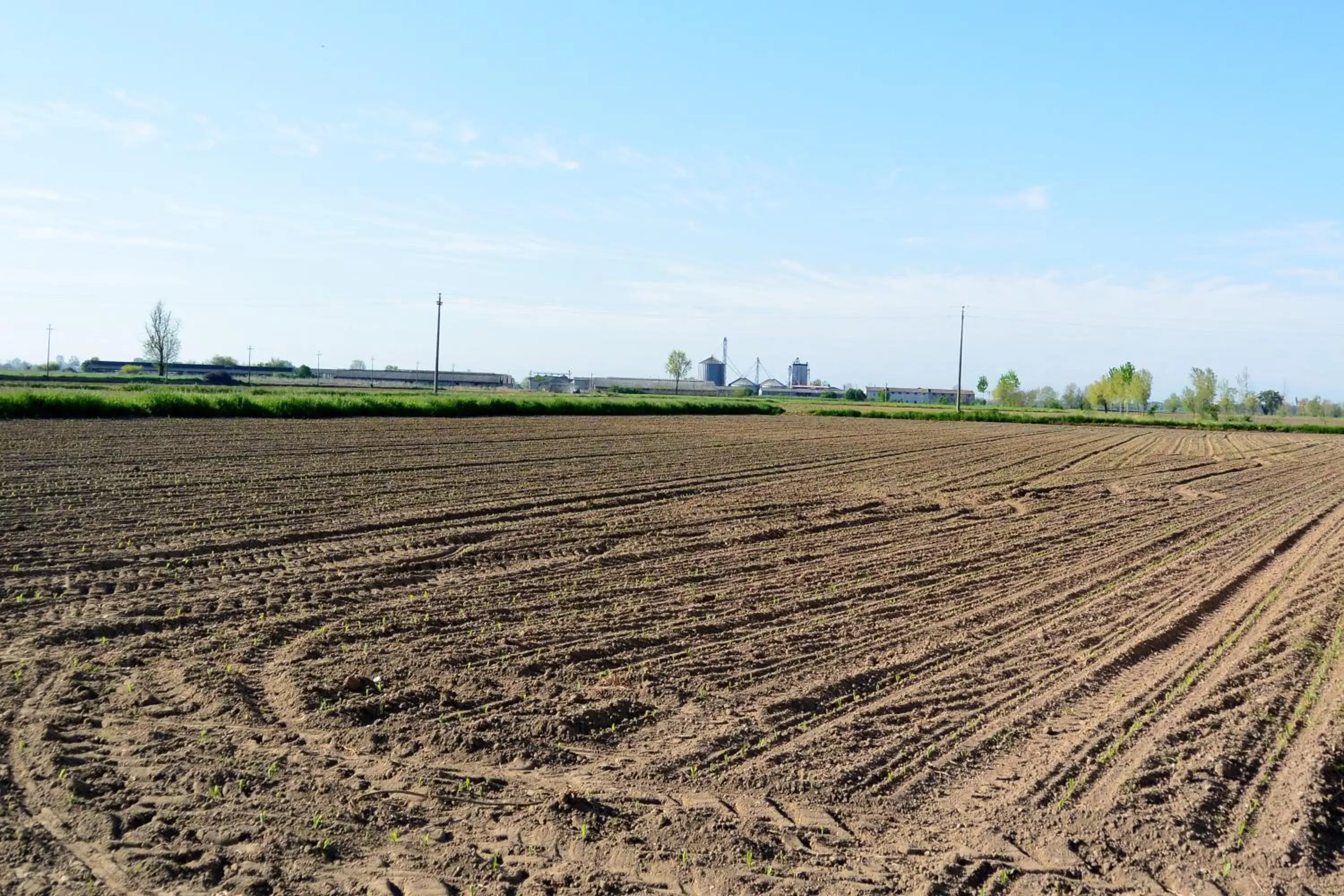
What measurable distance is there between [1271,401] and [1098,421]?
89784mm

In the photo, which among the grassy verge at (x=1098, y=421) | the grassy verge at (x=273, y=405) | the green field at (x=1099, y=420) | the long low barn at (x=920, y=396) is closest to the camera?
the grassy verge at (x=273, y=405)

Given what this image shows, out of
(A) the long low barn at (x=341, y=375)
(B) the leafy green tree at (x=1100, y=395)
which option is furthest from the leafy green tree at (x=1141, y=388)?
(A) the long low barn at (x=341, y=375)

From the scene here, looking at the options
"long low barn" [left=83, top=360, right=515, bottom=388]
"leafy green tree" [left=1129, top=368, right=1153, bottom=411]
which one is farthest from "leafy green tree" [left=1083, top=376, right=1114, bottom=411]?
"long low barn" [left=83, top=360, right=515, bottom=388]

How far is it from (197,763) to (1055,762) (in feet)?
17.7

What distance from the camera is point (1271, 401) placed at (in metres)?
149

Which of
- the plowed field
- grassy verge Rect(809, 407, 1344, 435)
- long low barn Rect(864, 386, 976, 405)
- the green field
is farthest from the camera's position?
long low barn Rect(864, 386, 976, 405)

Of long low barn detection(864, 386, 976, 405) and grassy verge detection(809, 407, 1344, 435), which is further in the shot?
long low barn detection(864, 386, 976, 405)

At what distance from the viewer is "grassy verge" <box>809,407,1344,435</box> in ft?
238

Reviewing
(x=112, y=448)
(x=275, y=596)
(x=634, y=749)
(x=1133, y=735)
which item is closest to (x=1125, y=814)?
(x=1133, y=735)

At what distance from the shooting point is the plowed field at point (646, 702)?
5324 mm

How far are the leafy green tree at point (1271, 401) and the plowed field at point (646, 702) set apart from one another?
150542mm

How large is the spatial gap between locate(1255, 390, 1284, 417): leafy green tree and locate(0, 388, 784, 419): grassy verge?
122 m

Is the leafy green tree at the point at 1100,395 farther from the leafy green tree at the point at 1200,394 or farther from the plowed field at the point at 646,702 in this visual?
the plowed field at the point at 646,702

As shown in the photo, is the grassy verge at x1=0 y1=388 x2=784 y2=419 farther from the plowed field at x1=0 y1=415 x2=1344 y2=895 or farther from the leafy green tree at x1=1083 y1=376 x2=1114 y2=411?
the leafy green tree at x1=1083 y1=376 x2=1114 y2=411
